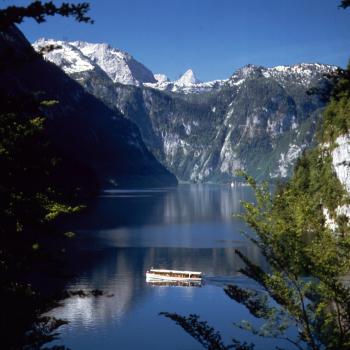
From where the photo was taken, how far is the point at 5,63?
52.6 ft

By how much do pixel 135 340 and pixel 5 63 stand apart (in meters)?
46.5

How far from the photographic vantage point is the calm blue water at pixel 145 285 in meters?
58.8

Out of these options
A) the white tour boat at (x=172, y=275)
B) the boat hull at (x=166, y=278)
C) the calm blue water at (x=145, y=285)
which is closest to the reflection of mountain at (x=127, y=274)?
the calm blue water at (x=145, y=285)

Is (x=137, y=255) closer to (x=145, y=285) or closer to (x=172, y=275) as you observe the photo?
(x=172, y=275)

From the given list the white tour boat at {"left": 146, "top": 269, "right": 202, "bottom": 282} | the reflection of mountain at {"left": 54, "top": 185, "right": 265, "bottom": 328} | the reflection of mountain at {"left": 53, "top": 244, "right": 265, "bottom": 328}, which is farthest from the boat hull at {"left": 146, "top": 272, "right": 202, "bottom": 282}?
the reflection of mountain at {"left": 53, "top": 244, "right": 265, "bottom": 328}

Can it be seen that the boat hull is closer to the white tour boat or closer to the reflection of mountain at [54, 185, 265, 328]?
the white tour boat

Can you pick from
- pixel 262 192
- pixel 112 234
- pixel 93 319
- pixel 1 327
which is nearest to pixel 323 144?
pixel 112 234

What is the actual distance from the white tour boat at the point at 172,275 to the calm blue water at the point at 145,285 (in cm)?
163

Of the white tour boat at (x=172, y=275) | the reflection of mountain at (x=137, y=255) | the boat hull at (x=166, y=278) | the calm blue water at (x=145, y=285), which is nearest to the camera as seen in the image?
the calm blue water at (x=145, y=285)

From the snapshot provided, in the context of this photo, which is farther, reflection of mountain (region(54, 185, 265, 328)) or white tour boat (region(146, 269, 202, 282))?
white tour boat (region(146, 269, 202, 282))

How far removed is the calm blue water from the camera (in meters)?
58.8

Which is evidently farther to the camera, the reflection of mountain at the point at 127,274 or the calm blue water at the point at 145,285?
the reflection of mountain at the point at 127,274

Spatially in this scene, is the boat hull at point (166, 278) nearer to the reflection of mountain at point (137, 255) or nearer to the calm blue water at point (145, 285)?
the reflection of mountain at point (137, 255)

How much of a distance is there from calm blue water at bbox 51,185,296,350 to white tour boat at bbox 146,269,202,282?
64.1 inches
